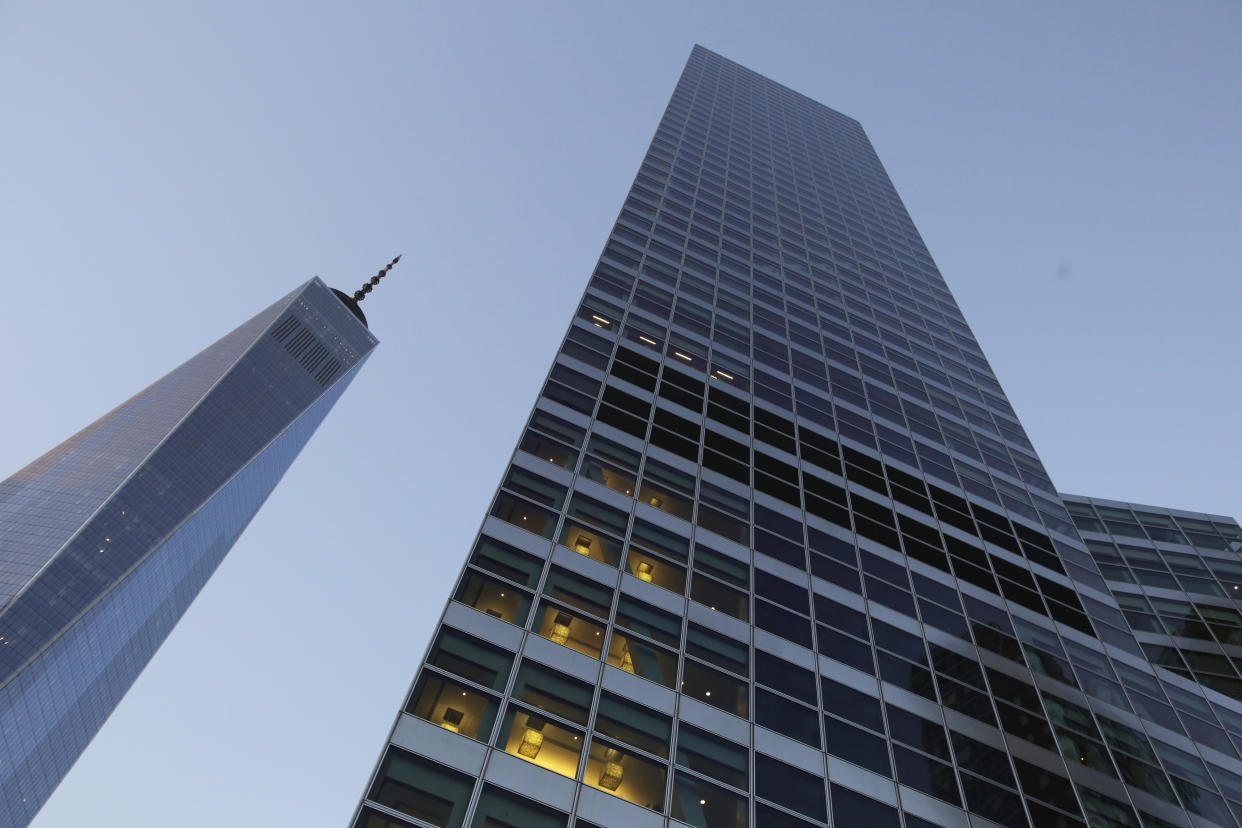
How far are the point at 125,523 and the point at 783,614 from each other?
5772 inches

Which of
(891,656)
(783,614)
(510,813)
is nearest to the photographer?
(510,813)

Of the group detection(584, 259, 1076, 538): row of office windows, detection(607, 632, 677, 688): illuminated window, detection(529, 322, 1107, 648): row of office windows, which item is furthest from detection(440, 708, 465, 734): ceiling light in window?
detection(584, 259, 1076, 538): row of office windows

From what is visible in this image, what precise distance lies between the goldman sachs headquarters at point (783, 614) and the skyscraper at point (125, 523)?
394 feet

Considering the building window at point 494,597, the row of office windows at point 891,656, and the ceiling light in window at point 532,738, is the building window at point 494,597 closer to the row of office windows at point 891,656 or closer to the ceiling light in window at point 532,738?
the ceiling light in window at point 532,738

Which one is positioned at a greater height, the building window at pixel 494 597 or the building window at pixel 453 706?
the building window at pixel 494 597

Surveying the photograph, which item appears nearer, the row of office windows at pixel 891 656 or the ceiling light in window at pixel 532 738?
the ceiling light in window at pixel 532 738

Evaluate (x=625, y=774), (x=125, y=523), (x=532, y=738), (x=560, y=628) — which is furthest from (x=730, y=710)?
(x=125, y=523)

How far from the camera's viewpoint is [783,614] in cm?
2802

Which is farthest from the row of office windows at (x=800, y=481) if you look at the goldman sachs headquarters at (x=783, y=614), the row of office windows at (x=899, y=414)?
the row of office windows at (x=899, y=414)

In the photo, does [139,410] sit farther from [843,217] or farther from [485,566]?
[485,566]

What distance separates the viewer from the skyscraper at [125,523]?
417 feet

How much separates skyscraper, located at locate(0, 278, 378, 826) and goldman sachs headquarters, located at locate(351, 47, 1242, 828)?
4732 inches

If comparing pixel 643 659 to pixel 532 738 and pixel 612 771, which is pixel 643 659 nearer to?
pixel 612 771

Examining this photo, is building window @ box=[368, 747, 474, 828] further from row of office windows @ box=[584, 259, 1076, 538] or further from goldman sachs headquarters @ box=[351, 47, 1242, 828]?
row of office windows @ box=[584, 259, 1076, 538]
